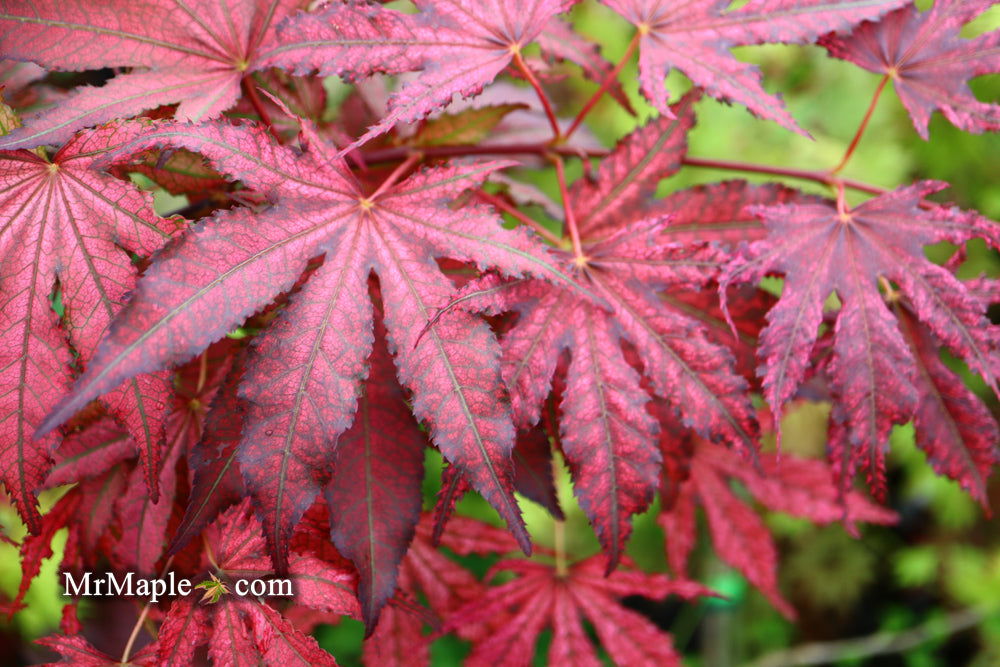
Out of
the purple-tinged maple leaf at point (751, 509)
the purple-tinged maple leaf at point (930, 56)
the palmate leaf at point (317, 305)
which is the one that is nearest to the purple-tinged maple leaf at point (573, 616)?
the purple-tinged maple leaf at point (751, 509)

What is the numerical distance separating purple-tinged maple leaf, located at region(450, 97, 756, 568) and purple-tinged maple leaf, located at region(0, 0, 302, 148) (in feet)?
1.17

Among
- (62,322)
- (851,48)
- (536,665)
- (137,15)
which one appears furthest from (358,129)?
(536,665)

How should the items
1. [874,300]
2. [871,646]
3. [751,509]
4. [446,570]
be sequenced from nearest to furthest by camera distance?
1. [874,300]
2. [446,570]
3. [751,509]
4. [871,646]

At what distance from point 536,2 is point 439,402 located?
420 mm

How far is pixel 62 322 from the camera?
62cm

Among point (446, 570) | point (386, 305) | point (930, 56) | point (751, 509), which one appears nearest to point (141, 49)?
point (386, 305)

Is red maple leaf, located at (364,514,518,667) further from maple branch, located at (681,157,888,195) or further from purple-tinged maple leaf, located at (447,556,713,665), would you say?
maple branch, located at (681,157,888,195)

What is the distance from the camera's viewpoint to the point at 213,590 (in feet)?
2.19

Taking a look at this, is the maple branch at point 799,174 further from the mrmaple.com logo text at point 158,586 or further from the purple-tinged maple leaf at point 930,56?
the mrmaple.com logo text at point 158,586

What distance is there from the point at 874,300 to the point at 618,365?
0.30m

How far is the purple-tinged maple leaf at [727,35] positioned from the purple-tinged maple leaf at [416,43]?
13cm

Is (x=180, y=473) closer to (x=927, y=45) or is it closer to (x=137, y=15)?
(x=137, y=15)

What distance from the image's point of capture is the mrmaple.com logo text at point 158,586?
68 cm

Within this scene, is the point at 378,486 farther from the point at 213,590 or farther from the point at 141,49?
the point at 141,49
